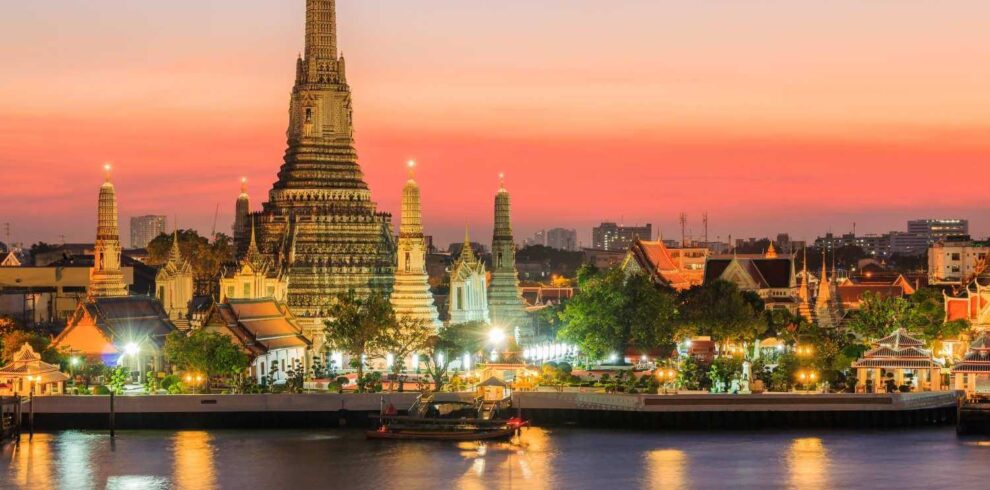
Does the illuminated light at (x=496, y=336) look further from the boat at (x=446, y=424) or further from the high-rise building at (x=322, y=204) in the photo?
the boat at (x=446, y=424)

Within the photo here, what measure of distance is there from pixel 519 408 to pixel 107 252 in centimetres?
2787

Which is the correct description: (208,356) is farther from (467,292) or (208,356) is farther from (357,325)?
(467,292)

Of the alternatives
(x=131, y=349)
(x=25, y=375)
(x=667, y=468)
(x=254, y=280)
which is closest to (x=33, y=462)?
(x=25, y=375)

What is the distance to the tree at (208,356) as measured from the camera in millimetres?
78562

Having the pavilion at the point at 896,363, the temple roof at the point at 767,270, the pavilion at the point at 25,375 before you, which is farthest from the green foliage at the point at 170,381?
the temple roof at the point at 767,270

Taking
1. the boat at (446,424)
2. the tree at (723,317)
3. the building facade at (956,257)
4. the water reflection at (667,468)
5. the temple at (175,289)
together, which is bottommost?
the water reflection at (667,468)

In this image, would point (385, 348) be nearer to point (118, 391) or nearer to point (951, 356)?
point (118, 391)

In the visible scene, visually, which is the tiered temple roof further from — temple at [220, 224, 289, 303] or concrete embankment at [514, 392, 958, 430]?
temple at [220, 224, 289, 303]

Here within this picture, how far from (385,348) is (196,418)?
12616mm

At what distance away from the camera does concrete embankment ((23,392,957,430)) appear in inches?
2936

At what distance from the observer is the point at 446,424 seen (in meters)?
72.9

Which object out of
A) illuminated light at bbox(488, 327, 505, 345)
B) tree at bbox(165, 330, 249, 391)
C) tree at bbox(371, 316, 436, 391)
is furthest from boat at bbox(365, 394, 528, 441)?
illuminated light at bbox(488, 327, 505, 345)

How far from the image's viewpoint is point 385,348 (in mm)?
85438

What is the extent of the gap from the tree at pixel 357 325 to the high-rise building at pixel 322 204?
936cm
